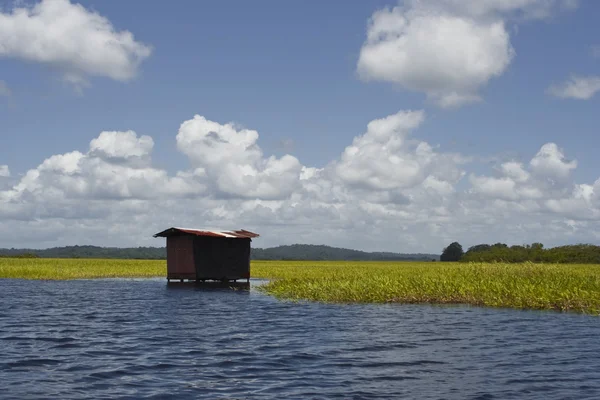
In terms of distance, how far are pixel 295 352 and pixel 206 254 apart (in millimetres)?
33752

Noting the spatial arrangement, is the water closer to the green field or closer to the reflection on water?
the green field

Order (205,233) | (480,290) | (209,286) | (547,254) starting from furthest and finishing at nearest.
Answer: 1. (547,254)
2. (205,233)
3. (209,286)
4. (480,290)

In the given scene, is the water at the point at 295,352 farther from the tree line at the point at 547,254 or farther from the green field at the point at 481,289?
the tree line at the point at 547,254

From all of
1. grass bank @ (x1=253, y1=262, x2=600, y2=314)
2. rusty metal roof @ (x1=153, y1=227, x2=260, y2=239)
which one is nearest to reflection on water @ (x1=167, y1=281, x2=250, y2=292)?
rusty metal roof @ (x1=153, y1=227, x2=260, y2=239)

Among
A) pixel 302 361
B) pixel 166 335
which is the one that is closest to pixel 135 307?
pixel 166 335

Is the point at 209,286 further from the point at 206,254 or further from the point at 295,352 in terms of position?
the point at 295,352

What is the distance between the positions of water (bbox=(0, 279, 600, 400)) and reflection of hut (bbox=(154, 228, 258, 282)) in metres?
17.9

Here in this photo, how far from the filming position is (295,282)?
44688 mm

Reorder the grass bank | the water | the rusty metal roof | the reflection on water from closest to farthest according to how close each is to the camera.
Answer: the water < the grass bank < the reflection on water < the rusty metal roof

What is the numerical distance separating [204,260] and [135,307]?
61.5 feet

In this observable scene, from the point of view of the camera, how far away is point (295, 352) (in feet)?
69.5

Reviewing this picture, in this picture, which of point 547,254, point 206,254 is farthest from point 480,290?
point 547,254

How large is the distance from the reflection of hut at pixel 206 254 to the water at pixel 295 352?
17.9 metres

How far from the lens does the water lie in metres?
15.9
